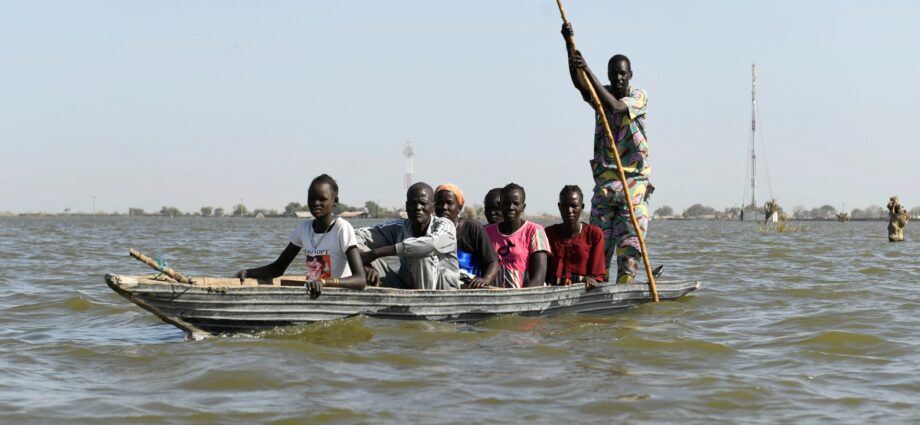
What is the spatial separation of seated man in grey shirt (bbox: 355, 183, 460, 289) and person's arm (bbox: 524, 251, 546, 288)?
25.5 inches

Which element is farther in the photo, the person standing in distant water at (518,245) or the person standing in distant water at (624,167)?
the person standing in distant water at (624,167)

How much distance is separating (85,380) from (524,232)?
3.72 meters

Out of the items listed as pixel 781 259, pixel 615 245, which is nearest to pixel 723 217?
pixel 781 259

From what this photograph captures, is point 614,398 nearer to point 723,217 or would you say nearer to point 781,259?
point 781,259

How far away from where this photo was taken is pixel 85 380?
5605 mm

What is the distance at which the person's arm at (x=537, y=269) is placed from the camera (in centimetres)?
809

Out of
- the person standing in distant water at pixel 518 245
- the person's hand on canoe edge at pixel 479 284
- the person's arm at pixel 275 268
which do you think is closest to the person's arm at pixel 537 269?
the person standing in distant water at pixel 518 245

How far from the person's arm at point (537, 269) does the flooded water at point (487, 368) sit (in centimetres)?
36

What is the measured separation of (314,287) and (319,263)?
50cm

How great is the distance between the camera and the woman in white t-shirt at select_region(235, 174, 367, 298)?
6.84 meters

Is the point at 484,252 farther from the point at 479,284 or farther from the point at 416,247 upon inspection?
the point at 416,247

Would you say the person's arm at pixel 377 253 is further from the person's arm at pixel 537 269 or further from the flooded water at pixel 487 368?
the person's arm at pixel 537 269

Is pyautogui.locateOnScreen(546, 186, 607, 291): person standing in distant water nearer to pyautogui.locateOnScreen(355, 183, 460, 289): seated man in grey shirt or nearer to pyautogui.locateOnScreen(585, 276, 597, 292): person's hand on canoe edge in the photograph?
pyautogui.locateOnScreen(585, 276, 597, 292): person's hand on canoe edge

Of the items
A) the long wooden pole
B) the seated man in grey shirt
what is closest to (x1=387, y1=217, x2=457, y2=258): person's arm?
the seated man in grey shirt
